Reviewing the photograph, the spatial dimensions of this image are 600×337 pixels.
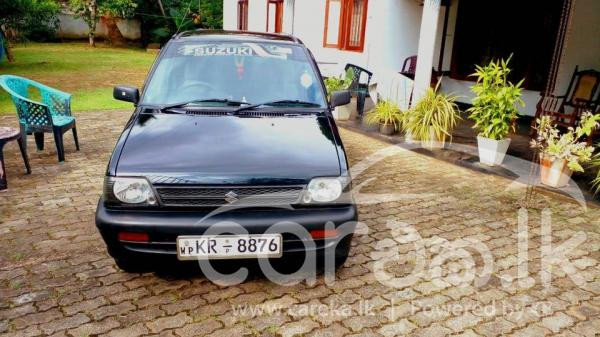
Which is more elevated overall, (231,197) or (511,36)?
(511,36)

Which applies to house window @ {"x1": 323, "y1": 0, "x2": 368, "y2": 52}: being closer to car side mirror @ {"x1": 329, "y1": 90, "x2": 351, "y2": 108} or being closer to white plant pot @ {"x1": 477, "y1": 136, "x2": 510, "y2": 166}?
white plant pot @ {"x1": 477, "y1": 136, "x2": 510, "y2": 166}

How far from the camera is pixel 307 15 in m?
12.0

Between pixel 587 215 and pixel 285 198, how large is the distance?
3609mm

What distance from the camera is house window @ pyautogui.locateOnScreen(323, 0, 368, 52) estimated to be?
1045 centimetres

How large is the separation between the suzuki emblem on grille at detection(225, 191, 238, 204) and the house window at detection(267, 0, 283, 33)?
12191mm

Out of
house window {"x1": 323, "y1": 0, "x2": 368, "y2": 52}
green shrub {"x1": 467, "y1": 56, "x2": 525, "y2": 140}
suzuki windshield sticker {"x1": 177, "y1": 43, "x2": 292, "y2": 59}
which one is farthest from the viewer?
house window {"x1": 323, "y1": 0, "x2": 368, "y2": 52}

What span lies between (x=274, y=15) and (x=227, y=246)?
1284cm

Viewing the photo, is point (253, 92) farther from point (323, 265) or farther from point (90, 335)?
point (90, 335)

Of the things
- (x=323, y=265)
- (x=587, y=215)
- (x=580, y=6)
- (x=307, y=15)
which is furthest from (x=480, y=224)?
(x=307, y=15)

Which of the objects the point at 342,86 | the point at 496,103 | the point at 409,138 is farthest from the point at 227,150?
the point at 342,86

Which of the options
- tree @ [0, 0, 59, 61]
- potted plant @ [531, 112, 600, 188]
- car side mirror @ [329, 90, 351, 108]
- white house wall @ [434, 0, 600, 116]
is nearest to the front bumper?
car side mirror @ [329, 90, 351, 108]

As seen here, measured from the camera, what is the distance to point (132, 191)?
281 cm

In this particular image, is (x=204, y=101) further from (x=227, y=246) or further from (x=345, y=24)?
(x=345, y=24)

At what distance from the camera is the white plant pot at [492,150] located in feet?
19.8
